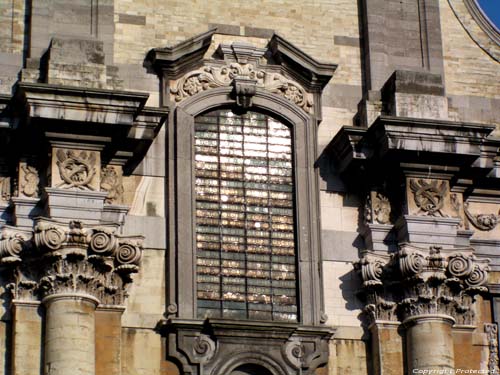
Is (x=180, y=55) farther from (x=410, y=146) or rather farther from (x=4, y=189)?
(x=410, y=146)

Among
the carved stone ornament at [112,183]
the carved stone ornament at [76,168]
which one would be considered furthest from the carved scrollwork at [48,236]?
the carved stone ornament at [112,183]

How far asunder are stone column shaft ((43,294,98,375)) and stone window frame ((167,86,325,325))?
159 centimetres

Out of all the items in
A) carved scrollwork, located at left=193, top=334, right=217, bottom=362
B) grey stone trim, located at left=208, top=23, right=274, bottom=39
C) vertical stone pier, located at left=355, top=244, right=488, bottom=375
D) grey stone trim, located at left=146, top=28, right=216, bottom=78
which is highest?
grey stone trim, located at left=208, top=23, right=274, bottom=39

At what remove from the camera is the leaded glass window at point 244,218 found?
27234 mm

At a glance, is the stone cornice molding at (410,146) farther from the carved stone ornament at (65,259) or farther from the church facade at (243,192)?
the carved stone ornament at (65,259)

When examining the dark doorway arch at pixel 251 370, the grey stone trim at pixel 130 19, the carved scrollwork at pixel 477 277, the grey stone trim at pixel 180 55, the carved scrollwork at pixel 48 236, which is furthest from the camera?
the grey stone trim at pixel 130 19

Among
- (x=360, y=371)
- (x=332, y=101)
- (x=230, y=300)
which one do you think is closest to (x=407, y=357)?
(x=360, y=371)

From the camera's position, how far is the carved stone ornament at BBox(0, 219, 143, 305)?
25.6m

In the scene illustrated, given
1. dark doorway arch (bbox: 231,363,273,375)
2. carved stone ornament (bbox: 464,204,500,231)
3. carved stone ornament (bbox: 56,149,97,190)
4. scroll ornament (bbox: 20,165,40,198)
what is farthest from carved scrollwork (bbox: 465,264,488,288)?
scroll ornament (bbox: 20,165,40,198)

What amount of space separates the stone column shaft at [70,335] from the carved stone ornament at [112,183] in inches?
79.1

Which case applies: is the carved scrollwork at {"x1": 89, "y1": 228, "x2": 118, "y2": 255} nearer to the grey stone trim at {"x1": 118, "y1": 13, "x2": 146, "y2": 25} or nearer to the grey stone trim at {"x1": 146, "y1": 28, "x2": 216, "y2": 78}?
the grey stone trim at {"x1": 146, "y1": 28, "x2": 216, "y2": 78}

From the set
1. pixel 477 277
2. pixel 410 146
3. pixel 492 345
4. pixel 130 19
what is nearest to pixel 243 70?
pixel 130 19

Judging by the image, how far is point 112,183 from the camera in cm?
2716

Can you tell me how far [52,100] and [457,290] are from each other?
279 inches
